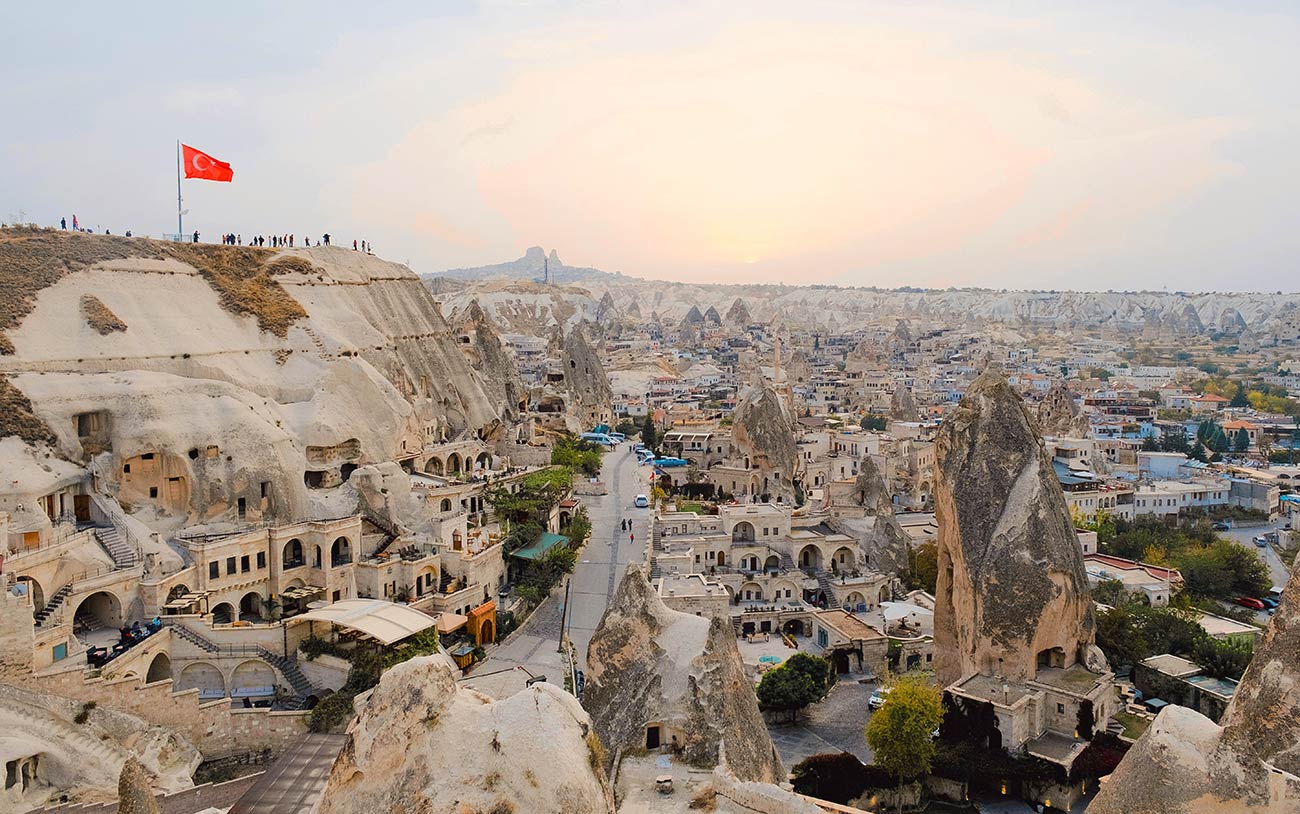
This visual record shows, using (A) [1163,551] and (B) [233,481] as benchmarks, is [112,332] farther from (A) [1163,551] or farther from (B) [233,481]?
(A) [1163,551]

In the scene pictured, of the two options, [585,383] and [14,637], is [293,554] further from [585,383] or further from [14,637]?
[585,383]

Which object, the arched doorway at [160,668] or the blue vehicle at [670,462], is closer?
the arched doorway at [160,668]

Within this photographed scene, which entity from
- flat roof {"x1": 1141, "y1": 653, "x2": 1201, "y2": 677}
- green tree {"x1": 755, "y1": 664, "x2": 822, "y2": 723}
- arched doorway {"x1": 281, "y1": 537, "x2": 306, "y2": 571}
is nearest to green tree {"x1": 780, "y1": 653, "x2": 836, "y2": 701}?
green tree {"x1": 755, "y1": 664, "x2": 822, "y2": 723}

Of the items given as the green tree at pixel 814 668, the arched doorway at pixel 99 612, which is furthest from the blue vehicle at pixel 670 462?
the arched doorway at pixel 99 612

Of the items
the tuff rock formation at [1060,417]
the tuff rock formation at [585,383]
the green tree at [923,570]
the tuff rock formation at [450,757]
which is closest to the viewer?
the tuff rock formation at [450,757]

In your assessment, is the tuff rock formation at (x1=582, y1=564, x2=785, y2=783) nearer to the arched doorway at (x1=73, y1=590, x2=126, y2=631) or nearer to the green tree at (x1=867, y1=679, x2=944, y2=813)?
the green tree at (x1=867, y1=679, x2=944, y2=813)

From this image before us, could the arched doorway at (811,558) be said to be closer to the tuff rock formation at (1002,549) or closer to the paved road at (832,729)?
the paved road at (832,729)
